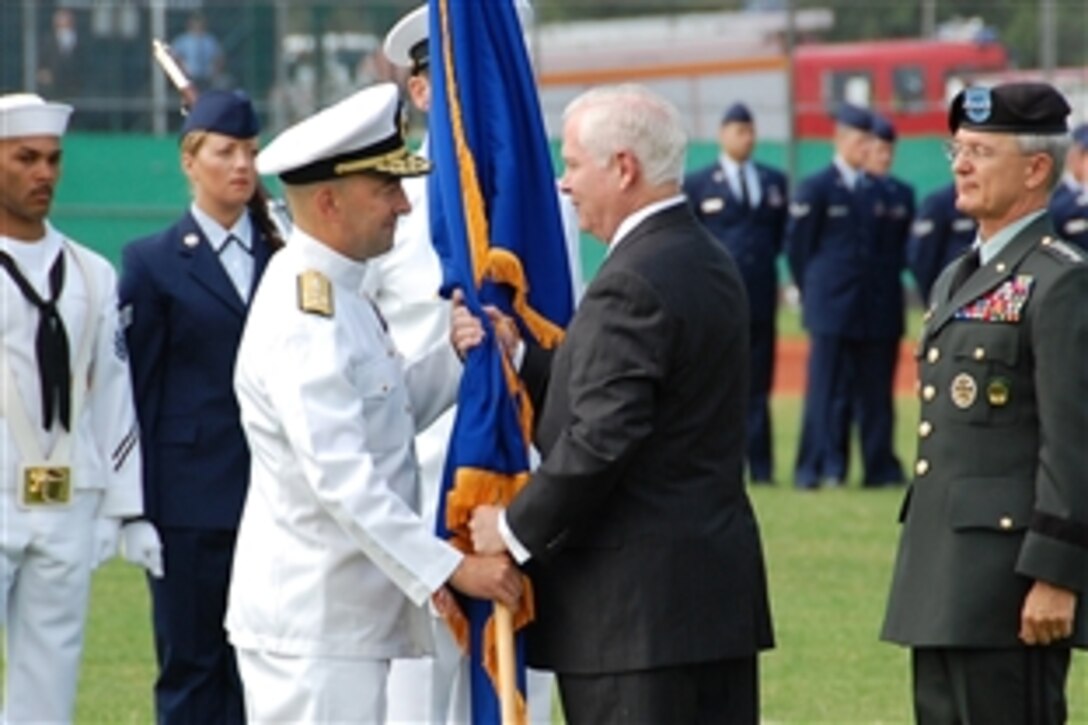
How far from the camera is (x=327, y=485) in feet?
19.6

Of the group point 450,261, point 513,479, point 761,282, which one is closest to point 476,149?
point 450,261

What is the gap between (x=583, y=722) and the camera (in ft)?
20.2

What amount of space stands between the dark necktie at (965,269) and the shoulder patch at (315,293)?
5.37ft

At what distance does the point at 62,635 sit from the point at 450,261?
1.82m

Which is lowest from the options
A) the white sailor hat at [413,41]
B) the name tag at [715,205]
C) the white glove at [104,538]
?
the white glove at [104,538]

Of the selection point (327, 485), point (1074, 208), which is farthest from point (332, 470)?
point (1074, 208)

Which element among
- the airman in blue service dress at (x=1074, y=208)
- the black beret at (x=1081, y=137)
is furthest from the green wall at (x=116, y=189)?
the airman in blue service dress at (x=1074, y=208)

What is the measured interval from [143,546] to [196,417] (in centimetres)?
61

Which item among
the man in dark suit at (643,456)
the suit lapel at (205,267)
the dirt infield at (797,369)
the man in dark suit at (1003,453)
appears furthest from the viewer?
the dirt infield at (797,369)

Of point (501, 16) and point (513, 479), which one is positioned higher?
point (501, 16)

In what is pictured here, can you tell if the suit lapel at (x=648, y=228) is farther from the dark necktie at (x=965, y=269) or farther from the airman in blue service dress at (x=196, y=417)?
the airman in blue service dress at (x=196, y=417)

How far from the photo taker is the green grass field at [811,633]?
9.75 meters

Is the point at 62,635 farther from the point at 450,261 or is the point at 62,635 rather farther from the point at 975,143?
the point at 975,143

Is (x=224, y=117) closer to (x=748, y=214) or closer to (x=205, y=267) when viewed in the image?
(x=205, y=267)
